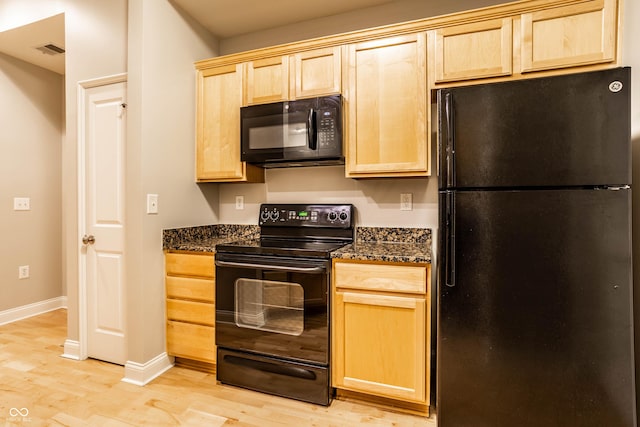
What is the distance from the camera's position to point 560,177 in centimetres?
137

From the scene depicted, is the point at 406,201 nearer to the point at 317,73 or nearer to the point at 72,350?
the point at 317,73

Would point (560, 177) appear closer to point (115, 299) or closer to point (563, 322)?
point (563, 322)

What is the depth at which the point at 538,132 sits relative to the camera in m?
1.40

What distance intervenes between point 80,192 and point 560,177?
A: 299cm

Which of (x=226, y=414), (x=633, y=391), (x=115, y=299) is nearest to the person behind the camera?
(x=633, y=391)

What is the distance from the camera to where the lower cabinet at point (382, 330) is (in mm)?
1738

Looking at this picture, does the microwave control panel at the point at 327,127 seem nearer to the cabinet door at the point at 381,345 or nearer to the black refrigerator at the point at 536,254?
the black refrigerator at the point at 536,254

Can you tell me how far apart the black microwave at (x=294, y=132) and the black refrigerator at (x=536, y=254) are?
2.52 feet

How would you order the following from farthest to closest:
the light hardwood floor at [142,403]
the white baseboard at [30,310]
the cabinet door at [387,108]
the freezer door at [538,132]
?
the white baseboard at [30,310] < the cabinet door at [387,108] < the light hardwood floor at [142,403] < the freezer door at [538,132]

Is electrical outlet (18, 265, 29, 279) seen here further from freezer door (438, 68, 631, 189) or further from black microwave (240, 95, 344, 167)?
freezer door (438, 68, 631, 189)

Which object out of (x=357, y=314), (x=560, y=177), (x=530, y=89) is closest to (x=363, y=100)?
(x=530, y=89)

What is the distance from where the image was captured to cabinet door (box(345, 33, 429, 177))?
199cm

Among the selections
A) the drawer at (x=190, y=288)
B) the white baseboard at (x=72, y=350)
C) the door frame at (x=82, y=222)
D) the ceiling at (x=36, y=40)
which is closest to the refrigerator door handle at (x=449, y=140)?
the drawer at (x=190, y=288)

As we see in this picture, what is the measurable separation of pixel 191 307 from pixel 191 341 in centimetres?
23
